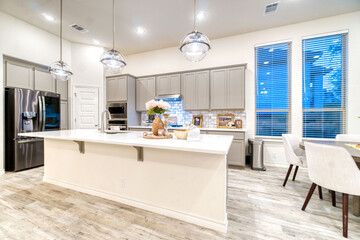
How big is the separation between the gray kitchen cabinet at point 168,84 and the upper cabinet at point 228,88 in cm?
101

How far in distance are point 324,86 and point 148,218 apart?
178 inches

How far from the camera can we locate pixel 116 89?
15.8ft

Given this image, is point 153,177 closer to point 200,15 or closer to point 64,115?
point 200,15

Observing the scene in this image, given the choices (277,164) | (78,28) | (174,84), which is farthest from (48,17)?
(277,164)

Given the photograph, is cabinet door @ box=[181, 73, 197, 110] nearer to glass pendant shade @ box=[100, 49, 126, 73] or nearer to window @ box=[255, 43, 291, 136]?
window @ box=[255, 43, 291, 136]

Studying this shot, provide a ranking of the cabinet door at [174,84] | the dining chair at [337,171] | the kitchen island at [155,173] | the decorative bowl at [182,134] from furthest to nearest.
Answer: the cabinet door at [174,84]
the decorative bowl at [182,134]
the kitchen island at [155,173]
the dining chair at [337,171]

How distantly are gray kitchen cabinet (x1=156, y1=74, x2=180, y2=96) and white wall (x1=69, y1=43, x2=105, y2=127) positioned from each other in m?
1.90

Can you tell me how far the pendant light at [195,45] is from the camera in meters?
1.98

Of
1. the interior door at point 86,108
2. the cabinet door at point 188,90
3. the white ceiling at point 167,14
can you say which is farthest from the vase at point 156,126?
the interior door at point 86,108

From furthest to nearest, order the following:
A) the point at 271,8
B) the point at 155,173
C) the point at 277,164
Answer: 1. the point at 277,164
2. the point at 271,8
3. the point at 155,173

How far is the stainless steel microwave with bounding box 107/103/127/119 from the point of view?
185 inches

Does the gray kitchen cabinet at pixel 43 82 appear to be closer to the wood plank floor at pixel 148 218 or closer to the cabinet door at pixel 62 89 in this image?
the cabinet door at pixel 62 89

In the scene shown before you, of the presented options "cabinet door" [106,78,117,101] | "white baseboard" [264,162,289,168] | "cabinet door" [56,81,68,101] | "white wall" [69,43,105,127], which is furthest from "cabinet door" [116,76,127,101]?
"white baseboard" [264,162,289,168]

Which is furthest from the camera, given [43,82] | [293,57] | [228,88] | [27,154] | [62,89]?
[62,89]
